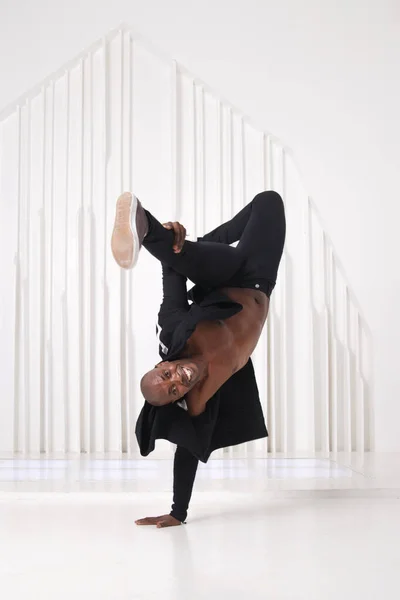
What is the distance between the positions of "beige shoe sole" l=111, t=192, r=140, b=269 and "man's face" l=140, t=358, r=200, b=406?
1.29 ft

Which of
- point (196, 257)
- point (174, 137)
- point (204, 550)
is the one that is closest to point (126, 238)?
point (196, 257)

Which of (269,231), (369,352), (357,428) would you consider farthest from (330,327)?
(269,231)

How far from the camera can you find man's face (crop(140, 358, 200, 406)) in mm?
2330

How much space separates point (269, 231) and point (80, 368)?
7.93 ft

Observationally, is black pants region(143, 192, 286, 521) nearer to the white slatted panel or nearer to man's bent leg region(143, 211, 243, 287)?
man's bent leg region(143, 211, 243, 287)

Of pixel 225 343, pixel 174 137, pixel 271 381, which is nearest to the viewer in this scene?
pixel 225 343

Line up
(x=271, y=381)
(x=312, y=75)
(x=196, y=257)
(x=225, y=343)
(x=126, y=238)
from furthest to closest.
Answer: (x=312, y=75) < (x=271, y=381) < (x=225, y=343) < (x=196, y=257) < (x=126, y=238)

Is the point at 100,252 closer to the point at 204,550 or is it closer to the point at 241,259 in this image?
the point at 241,259

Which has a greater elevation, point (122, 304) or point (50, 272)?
point (50, 272)

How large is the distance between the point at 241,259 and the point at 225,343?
0.29 meters

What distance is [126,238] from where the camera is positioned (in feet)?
6.82

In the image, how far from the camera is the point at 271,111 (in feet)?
16.5

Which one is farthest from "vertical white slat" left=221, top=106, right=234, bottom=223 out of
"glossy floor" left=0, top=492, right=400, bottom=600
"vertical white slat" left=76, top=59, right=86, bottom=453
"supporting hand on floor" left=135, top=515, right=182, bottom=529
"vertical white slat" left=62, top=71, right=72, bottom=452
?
"supporting hand on floor" left=135, top=515, right=182, bottom=529

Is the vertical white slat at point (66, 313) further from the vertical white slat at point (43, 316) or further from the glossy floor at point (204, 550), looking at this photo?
the glossy floor at point (204, 550)
